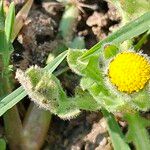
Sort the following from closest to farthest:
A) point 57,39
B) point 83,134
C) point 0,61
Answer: point 0,61
point 83,134
point 57,39

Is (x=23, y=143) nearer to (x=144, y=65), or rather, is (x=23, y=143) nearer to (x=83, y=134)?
(x=83, y=134)

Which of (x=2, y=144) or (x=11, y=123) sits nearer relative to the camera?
(x=2, y=144)

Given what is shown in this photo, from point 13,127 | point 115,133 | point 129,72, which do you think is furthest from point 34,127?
point 129,72

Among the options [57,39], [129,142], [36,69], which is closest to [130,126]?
[129,142]

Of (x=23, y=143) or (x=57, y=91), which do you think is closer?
(x=57, y=91)

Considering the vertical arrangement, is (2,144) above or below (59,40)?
below

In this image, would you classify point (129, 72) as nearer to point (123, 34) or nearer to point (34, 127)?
point (123, 34)

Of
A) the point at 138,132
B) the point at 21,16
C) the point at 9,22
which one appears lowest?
the point at 138,132

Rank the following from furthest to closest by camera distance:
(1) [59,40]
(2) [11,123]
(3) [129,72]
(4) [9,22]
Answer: (1) [59,40] → (2) [11,123] → (4) [9,22] → (3) [129,72]
